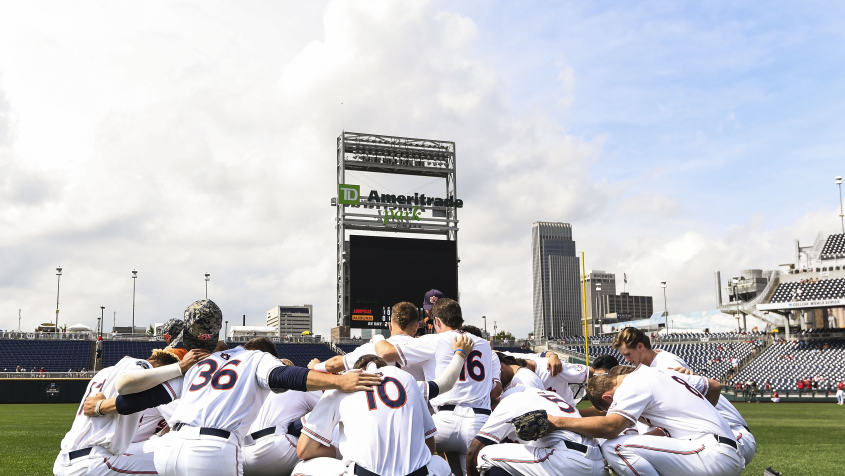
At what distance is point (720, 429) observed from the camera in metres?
5.59

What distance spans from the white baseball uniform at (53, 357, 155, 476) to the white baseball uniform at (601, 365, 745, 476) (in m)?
3.82

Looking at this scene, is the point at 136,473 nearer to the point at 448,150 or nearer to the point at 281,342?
the point at 448,150

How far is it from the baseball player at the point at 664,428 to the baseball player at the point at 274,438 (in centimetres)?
249

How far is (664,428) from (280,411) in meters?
3.44

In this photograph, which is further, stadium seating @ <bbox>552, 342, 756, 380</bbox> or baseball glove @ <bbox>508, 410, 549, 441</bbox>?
stadium seating @ <bbox>552, 342, 756, 380</bbox>

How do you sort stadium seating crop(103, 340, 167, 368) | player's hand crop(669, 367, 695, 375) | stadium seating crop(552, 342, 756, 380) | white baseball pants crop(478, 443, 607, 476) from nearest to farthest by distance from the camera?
1. white baseball pants crop(478, 443, 607, 476)
2. player's hand crop(669, 367, 695, 375)
3. stadium seating crop(103, 340, 167, 368)
4. stadium seating crop(552, 342, 756, 380)

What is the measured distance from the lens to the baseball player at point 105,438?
5.10 metres

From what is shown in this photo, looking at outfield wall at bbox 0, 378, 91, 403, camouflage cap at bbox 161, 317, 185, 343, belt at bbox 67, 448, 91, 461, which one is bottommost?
outfield wall at bbox 0, 378, 91, 403

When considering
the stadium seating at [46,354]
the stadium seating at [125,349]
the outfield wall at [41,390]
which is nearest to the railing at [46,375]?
the outfield wall at [41,390]

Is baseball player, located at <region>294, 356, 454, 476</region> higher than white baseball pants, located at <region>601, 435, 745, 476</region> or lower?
higher

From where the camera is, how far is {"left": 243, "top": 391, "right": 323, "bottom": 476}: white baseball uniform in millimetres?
6195

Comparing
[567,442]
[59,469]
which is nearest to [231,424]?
[59,469]

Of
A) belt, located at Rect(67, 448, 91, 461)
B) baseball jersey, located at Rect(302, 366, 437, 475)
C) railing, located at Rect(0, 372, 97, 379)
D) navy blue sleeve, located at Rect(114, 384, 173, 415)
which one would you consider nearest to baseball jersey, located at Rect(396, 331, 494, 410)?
baseball jersey, located at Rect(302, 366, 437, 475)

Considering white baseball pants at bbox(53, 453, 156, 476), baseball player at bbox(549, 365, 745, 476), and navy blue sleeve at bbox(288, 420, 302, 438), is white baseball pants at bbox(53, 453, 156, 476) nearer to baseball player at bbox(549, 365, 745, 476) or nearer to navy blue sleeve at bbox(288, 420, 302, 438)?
navy blue sleeve at bbox(288, 420, 302, 438)
